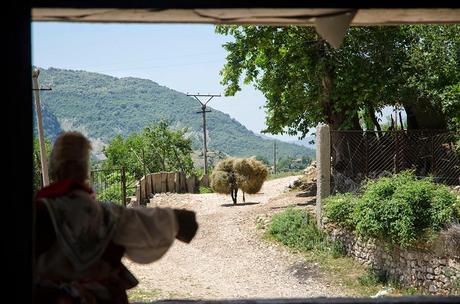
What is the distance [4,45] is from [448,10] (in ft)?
6.60

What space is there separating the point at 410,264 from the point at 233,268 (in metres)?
4.07

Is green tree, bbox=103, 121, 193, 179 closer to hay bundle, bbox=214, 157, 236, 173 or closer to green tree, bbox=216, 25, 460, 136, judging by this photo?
hay bundle, bbox=214, 157, 236, 173

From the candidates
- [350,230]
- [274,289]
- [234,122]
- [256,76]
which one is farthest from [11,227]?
[234,122]

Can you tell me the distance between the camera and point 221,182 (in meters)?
22.8

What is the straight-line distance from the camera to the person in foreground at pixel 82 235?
2.50 meters

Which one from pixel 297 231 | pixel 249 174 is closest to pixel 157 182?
pixel 249 174

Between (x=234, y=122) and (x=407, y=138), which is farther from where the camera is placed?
(x=234, y=122)

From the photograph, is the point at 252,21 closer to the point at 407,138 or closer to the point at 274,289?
the point at 274,289

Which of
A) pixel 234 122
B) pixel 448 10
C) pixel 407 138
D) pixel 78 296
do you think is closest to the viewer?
pixel 78 296

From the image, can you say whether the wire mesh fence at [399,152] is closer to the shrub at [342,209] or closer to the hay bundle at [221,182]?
the shrub at [342,209]

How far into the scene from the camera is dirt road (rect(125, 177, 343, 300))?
12148 millimetres

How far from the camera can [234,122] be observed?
172 m

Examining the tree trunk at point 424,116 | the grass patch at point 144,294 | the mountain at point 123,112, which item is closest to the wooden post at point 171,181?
the tree trunk at point 424,116

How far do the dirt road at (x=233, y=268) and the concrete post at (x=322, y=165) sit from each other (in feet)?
5.22
